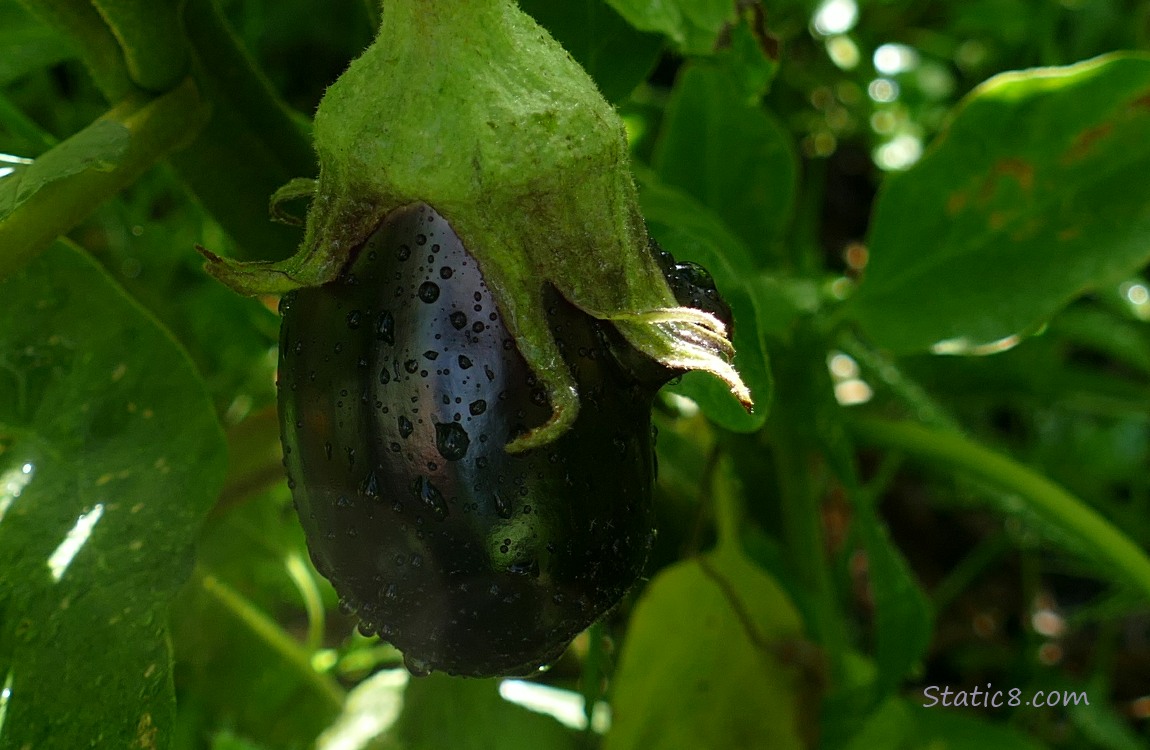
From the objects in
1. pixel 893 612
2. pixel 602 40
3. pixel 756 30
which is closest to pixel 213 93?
pixel 602 40

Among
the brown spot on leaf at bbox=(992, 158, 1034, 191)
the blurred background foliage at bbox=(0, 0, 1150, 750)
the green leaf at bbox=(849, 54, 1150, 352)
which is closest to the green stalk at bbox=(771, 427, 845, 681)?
the blurred background foliage at bbox=(0, 0, 1150, 750)

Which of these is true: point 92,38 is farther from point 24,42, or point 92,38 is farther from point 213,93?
point 24,42

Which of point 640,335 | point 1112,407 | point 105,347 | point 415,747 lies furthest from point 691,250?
point 1112,407

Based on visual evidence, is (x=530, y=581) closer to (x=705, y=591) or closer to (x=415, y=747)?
(x=705, y=591)

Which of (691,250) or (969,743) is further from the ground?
(691,250)

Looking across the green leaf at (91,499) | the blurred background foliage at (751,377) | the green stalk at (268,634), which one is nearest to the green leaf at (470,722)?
the blurred background foliage at (751,377)
